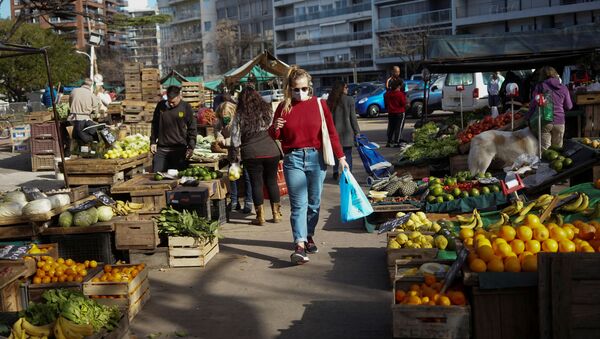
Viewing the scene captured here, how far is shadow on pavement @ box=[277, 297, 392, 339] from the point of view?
5.32 m

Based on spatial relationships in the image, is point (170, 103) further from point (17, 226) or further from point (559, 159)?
point (559, 159)

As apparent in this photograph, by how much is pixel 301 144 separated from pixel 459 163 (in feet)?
19.7

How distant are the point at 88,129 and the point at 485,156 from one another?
811 cm

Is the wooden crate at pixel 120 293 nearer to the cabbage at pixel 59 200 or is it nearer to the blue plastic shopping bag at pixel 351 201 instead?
the cabbage at pixel 59 200

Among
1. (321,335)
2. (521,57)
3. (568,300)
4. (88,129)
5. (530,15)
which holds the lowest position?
(321,335)

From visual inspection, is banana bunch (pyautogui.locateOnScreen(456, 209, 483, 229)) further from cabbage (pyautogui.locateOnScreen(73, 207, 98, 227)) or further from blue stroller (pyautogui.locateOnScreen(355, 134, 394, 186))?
blue stroller (pyautogui.locateOnScreen(355, 134, 394, 186))

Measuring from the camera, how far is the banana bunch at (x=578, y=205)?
21.7ft

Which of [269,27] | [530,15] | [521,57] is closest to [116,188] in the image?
[521,57]

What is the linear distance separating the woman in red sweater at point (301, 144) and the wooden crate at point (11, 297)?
9.02ft

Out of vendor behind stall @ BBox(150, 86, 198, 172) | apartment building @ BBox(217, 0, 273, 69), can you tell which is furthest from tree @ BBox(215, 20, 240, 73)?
vendor behind stall @ BBox(150, 86, 198, 172)

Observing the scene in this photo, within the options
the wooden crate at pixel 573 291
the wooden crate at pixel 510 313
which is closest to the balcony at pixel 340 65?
the wooden crate at pixel 510 313

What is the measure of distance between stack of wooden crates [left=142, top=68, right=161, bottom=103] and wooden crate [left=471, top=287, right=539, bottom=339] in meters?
18.4

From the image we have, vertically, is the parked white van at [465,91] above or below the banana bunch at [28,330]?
above

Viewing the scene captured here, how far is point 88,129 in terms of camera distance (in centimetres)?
1437
